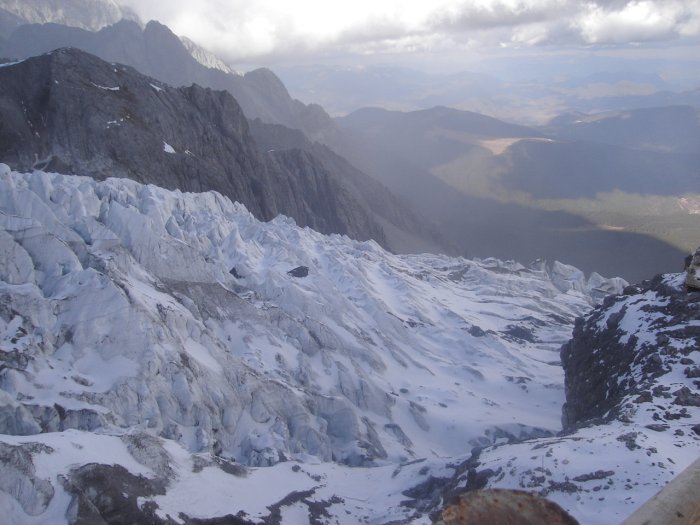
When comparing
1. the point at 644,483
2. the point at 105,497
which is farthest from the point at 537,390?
the point at 105,497

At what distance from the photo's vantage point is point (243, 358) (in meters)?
70.8

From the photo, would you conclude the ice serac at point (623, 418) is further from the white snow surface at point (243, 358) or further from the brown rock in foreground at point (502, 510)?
the brown rock in foreground at point (502, 510)

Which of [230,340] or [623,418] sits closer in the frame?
[623,418]

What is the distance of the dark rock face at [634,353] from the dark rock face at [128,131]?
72375mm

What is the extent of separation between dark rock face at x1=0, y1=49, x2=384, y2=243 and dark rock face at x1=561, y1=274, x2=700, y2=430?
7238 centimetres

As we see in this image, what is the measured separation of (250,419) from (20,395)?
23.5m

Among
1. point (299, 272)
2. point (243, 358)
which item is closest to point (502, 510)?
point (243, 358)

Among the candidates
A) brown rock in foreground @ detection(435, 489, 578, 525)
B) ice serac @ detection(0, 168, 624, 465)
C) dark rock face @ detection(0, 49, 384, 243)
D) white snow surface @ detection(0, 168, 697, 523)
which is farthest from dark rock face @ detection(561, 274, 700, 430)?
dark rock face @ detection(0, 49, 384, 243)

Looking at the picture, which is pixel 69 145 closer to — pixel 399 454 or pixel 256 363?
pixel 256 363

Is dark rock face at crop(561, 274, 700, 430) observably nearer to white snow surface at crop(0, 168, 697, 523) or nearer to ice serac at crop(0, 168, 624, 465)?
white snow surface at crop(0, 168, 697, 523)

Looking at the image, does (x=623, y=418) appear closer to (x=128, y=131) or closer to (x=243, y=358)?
(x=243, y=358)

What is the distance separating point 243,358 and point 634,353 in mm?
42229

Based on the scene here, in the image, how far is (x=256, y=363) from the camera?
70.9 m

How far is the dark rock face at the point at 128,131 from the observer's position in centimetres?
9569
